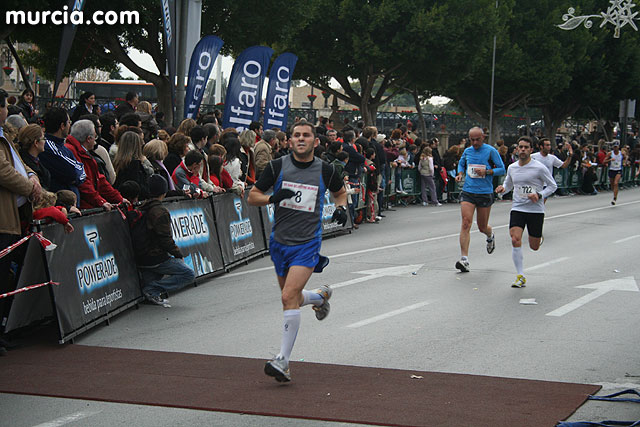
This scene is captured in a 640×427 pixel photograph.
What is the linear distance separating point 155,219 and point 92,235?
1028 millimetres

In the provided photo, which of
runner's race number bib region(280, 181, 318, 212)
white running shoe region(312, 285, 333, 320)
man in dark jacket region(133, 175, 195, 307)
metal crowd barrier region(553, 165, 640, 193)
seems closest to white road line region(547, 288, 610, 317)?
white running shoe region(312, 285, 333, 320)

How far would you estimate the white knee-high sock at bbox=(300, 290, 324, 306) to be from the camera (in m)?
7.57

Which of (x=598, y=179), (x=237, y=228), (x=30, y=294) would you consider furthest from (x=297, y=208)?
(x=598, y=179)

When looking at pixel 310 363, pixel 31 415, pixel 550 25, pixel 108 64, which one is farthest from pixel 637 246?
pixel 550 25

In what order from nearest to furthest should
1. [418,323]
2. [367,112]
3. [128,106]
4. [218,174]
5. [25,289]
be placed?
[25,289], [418,323], [218,174], [128,106], [367,112]

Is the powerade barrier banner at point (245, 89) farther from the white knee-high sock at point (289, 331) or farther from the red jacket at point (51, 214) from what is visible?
the white knee-high sock at point (289, 331)

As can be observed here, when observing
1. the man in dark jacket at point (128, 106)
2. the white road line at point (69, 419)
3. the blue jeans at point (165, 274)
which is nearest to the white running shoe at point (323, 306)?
the white road line at point (69, 419)

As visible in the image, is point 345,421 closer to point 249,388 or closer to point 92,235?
point 249,388

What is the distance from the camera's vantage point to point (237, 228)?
532 inches

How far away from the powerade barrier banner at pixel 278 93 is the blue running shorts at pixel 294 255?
39.5 feet

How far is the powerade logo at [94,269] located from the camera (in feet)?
28.7

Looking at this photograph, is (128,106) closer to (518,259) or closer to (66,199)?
(66,199)

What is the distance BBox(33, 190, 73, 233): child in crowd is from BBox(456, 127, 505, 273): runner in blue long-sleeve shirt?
647 centimetres
